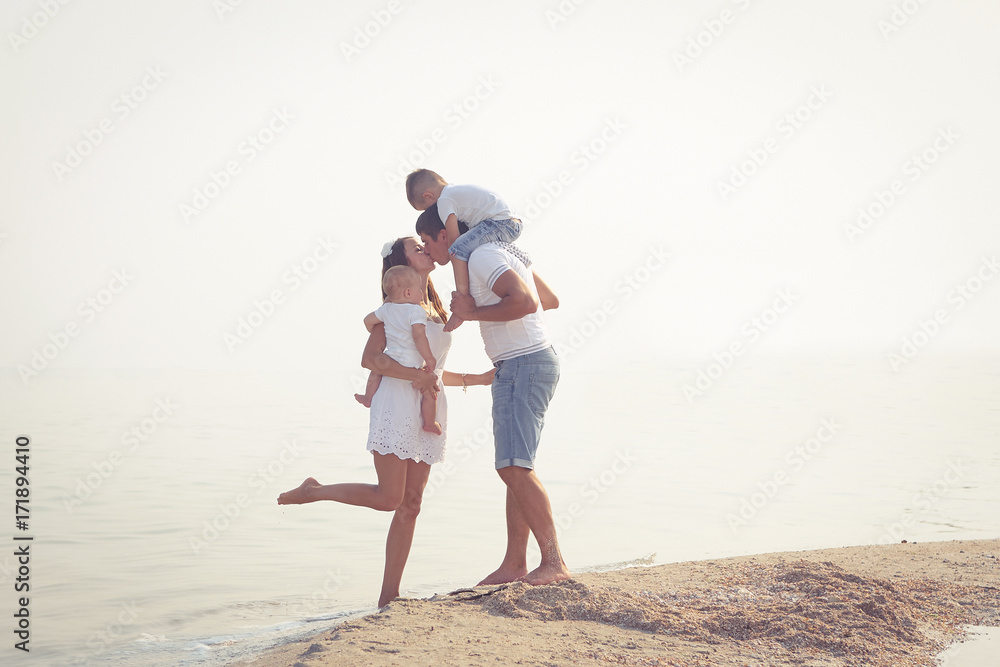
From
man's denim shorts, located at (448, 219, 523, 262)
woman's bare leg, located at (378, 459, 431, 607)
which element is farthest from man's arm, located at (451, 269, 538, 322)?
woman's bare leg, located at (378, 459, 431, 607)

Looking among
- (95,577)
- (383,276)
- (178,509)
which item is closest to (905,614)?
(383,276)

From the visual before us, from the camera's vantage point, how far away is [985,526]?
716 centimetres

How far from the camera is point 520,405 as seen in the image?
4008 millimetres

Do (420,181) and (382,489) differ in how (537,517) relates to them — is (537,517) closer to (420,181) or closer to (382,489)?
(382,489)

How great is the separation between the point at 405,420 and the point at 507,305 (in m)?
0.80

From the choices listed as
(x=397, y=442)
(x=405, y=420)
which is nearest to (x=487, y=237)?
(x=405, y=420)

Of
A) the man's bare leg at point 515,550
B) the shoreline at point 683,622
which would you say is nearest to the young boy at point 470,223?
the man's bare leg at point 515,550

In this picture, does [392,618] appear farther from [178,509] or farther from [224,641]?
[178,509]

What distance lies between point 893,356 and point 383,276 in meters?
62.0

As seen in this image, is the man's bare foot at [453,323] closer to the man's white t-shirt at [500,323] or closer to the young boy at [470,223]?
the young boy at [470,223]

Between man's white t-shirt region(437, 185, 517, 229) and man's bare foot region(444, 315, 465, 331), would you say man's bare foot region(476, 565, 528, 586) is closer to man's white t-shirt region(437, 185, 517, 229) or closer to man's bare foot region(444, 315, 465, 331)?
man's bare foot region(444, 315, 465, 331)

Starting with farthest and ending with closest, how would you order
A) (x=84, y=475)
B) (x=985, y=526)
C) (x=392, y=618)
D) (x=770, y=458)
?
(x=770, y=458) < (x=84, y=475) < (x=985, y=526) < (x=392, y=618)

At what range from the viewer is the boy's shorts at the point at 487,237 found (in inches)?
158

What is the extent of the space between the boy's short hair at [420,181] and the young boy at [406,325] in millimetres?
428
